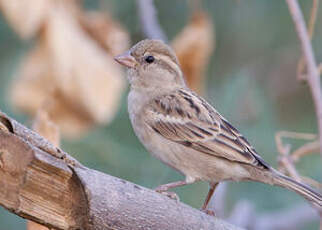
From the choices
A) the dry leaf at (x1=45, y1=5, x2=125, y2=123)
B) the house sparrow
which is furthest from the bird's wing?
the dry leaf at (x1=45, y1=5, x2=125, y2=123)

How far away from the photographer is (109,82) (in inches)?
168

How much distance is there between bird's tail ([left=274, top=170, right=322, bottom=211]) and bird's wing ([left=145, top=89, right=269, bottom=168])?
10 centimetres

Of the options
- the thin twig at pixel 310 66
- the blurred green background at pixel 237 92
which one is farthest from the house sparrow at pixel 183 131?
the blurred green background at pixel 237 92

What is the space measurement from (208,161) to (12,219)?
2.54 meters

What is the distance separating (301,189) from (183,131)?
68cm

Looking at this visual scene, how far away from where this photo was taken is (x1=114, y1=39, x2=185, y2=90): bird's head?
4090 mm

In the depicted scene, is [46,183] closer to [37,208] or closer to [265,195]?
[37,208]

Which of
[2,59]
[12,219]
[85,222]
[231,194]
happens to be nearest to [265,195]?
[231,194]

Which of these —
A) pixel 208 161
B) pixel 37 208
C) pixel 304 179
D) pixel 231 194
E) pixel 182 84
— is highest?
pixel 231 194

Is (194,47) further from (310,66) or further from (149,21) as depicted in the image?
(310,66)

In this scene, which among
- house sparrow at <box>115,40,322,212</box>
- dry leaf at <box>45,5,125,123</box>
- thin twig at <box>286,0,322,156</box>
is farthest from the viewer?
dry leaf at <box>45,5,125,123</box>

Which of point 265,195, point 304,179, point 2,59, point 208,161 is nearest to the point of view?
point 208,161

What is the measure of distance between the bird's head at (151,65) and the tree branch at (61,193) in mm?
1563

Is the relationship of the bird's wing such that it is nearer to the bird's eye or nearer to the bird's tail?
the bird's tail
